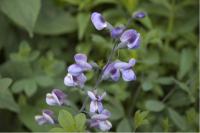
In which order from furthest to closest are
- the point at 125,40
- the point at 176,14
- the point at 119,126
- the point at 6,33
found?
the point at 176,14, the point at 6,33, the point at 119,126, the point at 125,40

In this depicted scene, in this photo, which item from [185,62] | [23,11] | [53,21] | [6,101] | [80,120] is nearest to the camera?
[80,120]

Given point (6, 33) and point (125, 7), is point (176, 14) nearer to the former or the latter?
point (125, 7)

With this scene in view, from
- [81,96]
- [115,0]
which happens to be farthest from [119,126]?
[115,0]

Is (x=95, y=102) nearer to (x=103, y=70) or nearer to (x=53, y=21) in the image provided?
(x=103, y=70)

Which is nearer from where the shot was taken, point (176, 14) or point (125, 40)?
point (125, 40)

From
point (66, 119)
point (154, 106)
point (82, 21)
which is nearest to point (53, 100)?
point (66, 119)

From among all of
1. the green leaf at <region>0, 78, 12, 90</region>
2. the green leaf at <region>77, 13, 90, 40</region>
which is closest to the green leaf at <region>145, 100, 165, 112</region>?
the green leaf at <region>77, 13, 90, 40</region>

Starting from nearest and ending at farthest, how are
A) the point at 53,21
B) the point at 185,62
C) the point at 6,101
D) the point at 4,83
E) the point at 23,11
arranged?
the point at 4,83 < the point at 6,101 < the point at 23,11 < the point at 185,62 < the point at 53,21
